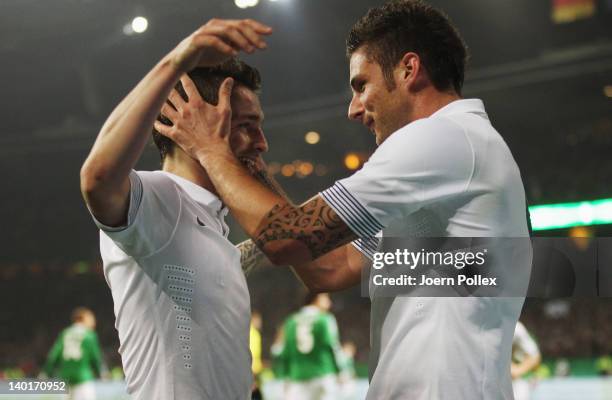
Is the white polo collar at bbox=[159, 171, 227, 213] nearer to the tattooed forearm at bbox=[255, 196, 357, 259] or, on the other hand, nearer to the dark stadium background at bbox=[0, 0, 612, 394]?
the tattooed forearm at bbox=[255, 196, 357, 259]

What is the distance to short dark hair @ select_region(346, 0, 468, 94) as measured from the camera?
214cm

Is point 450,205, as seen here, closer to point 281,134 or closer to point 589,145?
point 281,134

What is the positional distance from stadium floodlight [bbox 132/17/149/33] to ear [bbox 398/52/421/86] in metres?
8.77

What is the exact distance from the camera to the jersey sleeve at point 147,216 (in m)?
1.72

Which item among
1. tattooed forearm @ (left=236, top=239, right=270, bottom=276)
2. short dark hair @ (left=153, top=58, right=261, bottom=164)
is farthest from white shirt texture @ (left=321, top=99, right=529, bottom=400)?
tattooed forearm @ (left=236, top=239, right=270, bottom=276)

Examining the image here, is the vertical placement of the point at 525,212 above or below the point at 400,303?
above

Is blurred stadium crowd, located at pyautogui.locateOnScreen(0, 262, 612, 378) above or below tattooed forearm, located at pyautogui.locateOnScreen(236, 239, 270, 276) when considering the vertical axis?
above

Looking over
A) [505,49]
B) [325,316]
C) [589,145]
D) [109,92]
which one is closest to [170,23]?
[325,316]

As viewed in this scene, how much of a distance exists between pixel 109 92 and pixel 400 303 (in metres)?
13.4

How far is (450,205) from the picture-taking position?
1865mm

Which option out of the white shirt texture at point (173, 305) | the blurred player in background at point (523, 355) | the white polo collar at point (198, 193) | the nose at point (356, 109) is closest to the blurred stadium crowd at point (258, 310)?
the blurred player in background at point (523, 355)

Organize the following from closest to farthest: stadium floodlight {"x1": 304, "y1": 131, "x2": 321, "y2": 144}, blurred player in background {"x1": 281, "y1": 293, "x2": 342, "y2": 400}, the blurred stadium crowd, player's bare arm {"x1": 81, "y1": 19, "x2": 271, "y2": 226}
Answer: player's bare arm {"x1": 81, "y1": 19, "x2": 271, "y2": 226} → blurred player in background {"x1": 281, "y1": 293, "x2": 342, "y2": 400} → stadium floodlight {"x1": 304, "y1": 131, "x2": 321, "y2": 144} → the blurred stadium crowd

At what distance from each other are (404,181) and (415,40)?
0.52 m

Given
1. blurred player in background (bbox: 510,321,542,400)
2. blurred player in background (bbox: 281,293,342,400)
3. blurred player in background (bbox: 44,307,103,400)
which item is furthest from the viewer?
blurred player in background (bbox: 44,307,103,400)
